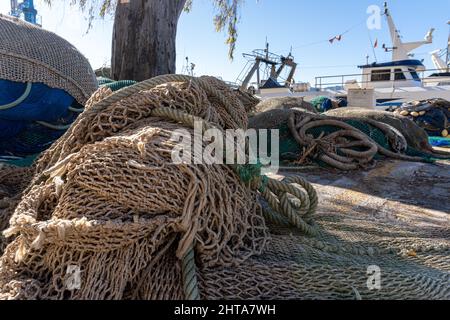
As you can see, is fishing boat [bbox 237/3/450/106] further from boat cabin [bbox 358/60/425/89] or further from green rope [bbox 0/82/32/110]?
green rope [bbox 0/82/32/110]

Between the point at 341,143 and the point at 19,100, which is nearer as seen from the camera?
the point at 19,100

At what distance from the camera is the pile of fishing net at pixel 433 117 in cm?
819

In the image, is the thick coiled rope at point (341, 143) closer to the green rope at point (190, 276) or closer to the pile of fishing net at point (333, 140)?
the pile of fishing net at point (333, 140)

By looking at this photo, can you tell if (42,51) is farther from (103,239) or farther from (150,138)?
(103,239)

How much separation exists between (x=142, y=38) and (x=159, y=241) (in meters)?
3.36

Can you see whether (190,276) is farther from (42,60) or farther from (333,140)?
(333,140)

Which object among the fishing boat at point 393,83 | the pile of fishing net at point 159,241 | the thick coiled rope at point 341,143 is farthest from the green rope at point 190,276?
the fishing boat at point 393,83

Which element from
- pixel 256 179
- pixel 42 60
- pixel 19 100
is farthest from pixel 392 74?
pixel 256 179

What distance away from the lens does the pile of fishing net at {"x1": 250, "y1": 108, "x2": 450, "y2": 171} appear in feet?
12.9

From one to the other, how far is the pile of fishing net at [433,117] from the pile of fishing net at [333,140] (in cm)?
374

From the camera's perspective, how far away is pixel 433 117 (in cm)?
830

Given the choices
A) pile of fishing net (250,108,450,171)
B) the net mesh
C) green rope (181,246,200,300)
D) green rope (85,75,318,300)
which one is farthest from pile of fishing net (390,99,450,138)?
green rope (181,246,200,300)

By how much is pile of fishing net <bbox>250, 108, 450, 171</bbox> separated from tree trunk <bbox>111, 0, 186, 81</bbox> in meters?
1.40
